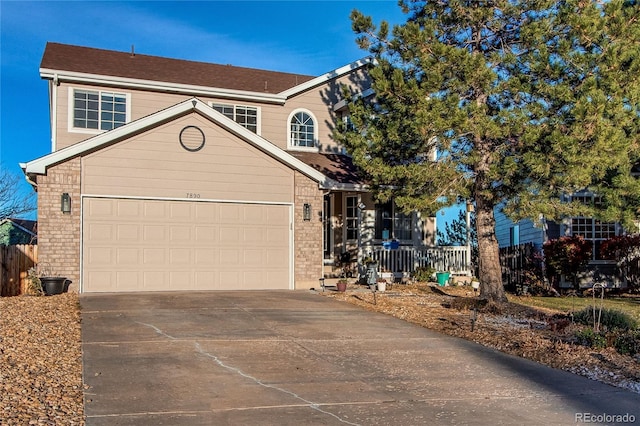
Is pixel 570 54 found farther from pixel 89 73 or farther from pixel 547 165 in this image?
pixel 89 73

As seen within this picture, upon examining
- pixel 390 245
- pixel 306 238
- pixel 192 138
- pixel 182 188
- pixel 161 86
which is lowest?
pixel 390 245

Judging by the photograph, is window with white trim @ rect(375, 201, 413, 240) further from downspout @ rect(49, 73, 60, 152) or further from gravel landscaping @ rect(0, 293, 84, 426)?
gravel landscaping @ rect(0, 293, 84, 426)

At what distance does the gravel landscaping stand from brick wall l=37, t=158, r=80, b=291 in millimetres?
1982

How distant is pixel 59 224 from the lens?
13969 millimetres

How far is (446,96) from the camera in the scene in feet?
43.0

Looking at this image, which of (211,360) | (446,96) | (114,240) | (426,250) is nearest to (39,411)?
(211,360)

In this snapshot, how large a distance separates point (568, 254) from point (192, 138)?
1170 centimetres

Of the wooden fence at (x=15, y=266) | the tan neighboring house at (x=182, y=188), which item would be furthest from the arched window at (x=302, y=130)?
the wooden fence at (x=15, y=266)

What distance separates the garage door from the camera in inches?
566

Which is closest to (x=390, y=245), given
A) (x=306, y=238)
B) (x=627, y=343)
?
(x=306, y=238)

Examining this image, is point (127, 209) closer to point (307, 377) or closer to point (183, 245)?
point (183, 245)

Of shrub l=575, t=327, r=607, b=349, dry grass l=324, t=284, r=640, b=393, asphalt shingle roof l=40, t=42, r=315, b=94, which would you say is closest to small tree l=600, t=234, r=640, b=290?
dry grass l=324, t=284, r=640, b=393

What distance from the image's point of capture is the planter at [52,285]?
13477 mm

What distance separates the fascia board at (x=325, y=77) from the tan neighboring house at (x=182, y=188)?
0.29ft
